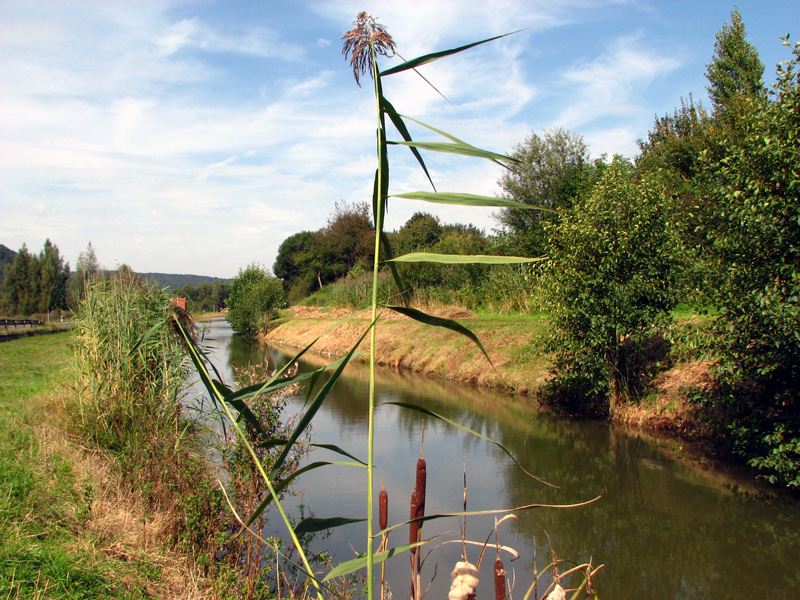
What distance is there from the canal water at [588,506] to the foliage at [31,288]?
51.3 metres

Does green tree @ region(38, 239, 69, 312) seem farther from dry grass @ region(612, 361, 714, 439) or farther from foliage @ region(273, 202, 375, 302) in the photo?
dry grass @ region(612, 361, 714, 439)

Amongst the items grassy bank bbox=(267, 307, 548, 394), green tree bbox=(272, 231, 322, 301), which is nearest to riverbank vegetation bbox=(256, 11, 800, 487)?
grassy bank bbox=(267, 307, 548, 394)

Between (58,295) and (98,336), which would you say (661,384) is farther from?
(58,295)

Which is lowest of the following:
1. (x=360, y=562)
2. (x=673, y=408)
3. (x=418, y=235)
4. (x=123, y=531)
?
(x=123, y=531)

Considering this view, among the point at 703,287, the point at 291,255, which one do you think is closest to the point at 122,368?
the point at 703,287

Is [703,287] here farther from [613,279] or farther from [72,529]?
[72,529]

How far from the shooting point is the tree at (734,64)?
71.1ft

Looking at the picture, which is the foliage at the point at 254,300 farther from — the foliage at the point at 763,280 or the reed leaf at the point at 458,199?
the reed leaf at the point at 458,199

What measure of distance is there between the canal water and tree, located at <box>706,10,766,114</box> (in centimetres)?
1781

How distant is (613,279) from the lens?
905 centimetres

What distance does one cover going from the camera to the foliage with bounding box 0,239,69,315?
5206 centimetres

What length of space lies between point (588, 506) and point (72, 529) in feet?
17.5

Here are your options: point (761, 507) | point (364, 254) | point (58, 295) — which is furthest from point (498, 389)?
point (58, 295)

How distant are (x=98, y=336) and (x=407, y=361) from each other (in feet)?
39.8
